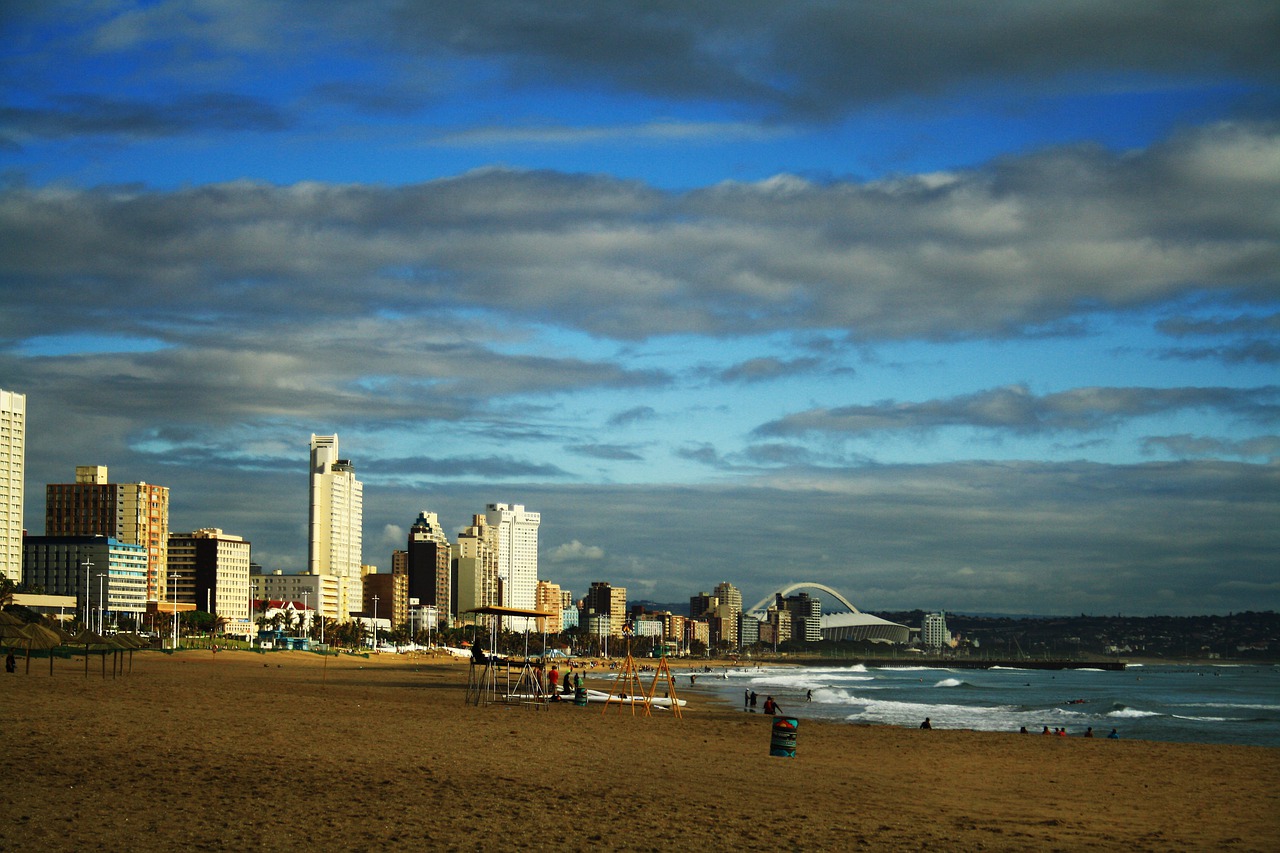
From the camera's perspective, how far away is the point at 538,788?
16.6 meters

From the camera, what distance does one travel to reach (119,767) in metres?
15.7

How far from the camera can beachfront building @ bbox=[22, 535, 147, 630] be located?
602ft

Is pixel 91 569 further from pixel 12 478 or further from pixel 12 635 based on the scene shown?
pixel 12 635

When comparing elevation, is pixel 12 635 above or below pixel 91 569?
above

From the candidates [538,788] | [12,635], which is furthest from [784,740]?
[12,635]

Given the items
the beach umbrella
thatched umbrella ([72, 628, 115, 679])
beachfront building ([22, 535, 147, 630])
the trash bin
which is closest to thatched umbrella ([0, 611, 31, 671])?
the beach umbrella

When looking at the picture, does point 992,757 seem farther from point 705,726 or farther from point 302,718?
point 302,718

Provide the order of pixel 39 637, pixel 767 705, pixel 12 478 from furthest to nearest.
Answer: pixel 12 478
pixel 767 705
pixel 39 637

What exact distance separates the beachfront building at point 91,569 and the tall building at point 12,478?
23.2ft

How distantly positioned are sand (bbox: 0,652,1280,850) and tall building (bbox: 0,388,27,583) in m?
168

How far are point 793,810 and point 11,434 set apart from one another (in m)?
197

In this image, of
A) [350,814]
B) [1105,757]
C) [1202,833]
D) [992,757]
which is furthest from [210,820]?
[1105,757]

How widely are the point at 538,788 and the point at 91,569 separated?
18807 cm

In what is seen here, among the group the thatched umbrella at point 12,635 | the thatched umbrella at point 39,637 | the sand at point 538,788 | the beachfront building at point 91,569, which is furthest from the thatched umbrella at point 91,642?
the beachfront building at point 91,569
